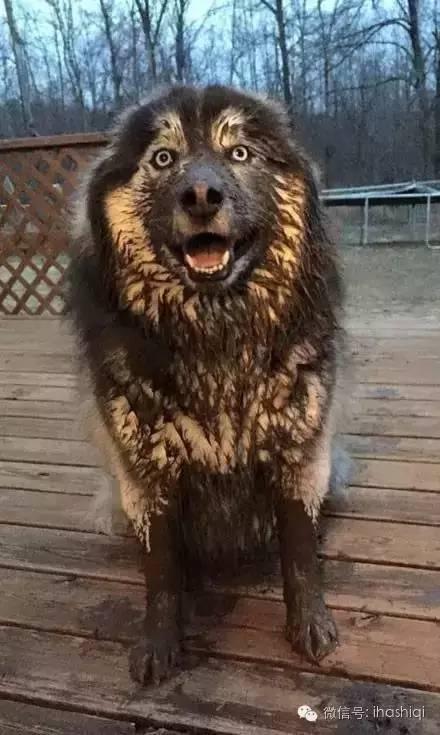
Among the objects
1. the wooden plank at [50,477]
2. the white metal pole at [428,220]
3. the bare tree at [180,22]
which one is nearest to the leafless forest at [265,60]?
the bare tree at [180,22]

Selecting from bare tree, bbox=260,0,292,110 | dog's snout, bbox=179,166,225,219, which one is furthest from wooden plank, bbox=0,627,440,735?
bare tree, bbox=260,0,292,110

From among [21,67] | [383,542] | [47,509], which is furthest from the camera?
[21,67]

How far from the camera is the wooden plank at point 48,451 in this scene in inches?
85.4

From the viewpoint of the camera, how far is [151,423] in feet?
4.29

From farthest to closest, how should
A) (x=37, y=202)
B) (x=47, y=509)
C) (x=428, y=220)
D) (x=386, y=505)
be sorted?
1. (x=428, y=220)
2. (x=37, y=202)
3. (x=47, y=509)
4. (x=386, y=505)

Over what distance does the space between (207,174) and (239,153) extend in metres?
0.11

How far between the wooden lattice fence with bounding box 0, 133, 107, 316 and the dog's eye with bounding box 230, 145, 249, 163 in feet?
8.99

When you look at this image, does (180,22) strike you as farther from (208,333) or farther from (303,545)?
(303,545)

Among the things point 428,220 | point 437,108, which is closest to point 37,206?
point 437,108

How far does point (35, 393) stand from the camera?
109 inches

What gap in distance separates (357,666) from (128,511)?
1.73 ft

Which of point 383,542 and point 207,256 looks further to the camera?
point 383,542

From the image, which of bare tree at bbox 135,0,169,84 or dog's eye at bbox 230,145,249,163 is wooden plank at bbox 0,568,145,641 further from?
bare tree at bbox 135,0,169,84

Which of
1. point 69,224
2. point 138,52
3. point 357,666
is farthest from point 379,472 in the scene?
point 138,52
